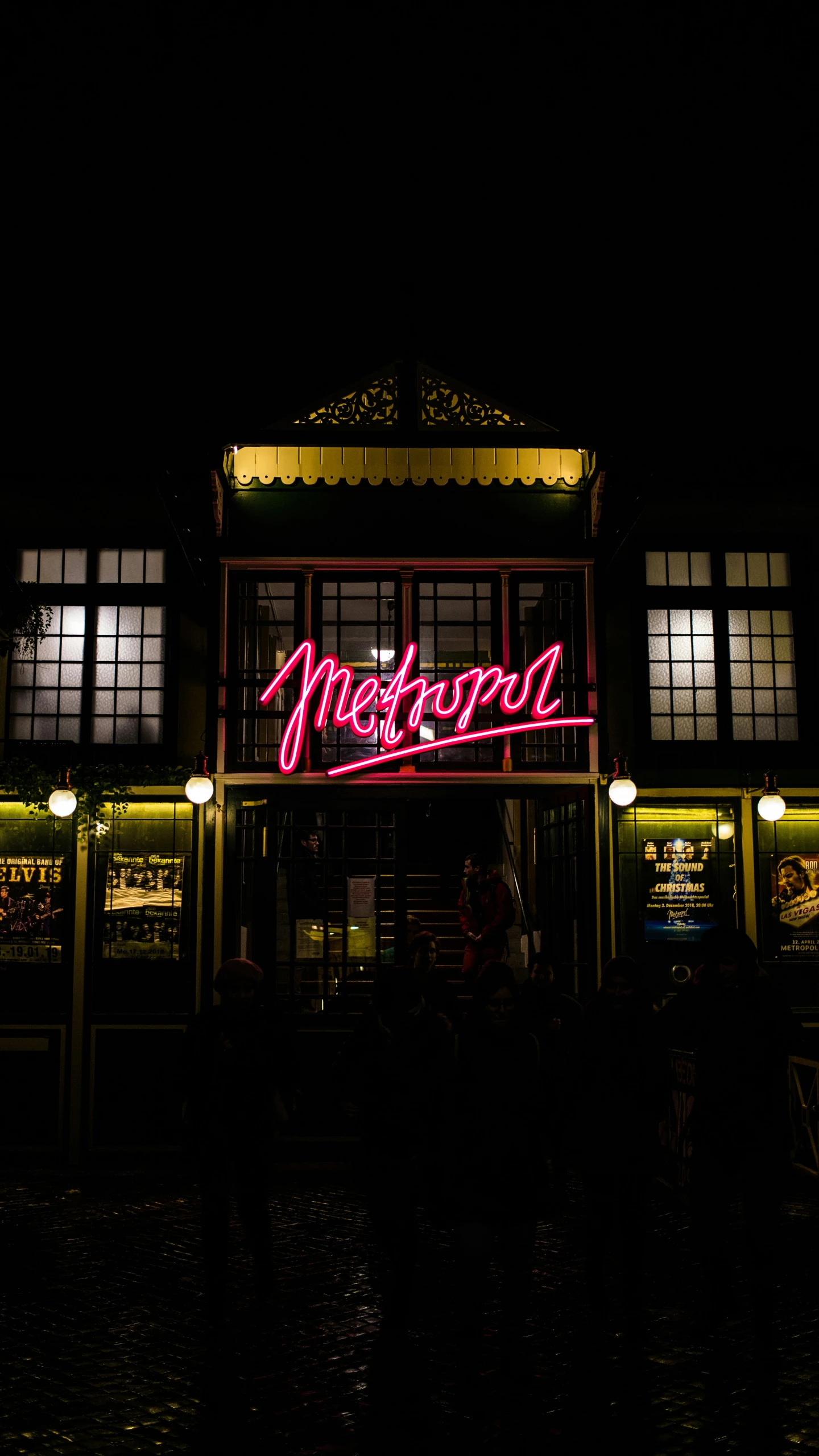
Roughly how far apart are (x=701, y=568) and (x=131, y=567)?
20.8 ft

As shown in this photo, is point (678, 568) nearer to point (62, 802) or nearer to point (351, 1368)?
point (62, 802)

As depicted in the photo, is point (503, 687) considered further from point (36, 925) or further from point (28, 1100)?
point (28, 1100)

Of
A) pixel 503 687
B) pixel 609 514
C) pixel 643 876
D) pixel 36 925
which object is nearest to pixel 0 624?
pixel 36 925

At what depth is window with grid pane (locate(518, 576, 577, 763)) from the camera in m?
13.1

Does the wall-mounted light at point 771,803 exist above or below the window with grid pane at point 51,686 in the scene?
below

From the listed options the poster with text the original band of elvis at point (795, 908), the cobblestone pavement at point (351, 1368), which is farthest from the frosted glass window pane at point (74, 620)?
the poster with text the original band of elvis at point (795, 908)

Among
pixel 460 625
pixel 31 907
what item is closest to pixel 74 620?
pixel 31 907

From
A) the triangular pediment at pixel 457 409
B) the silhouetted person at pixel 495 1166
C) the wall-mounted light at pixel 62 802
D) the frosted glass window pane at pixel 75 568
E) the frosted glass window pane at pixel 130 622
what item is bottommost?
the silhouetted person at pixel 495 1166

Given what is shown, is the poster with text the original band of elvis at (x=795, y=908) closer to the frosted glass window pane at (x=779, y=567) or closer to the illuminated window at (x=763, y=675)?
the illuminated window at (x=763, y=675)

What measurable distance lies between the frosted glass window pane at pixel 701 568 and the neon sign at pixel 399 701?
2041mm

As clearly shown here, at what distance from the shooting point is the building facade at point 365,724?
12445 millimetres

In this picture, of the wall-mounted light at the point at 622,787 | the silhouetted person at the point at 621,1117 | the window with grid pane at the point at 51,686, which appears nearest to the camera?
the silhouetted person at the point at 621,1117

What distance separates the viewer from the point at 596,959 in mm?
12594

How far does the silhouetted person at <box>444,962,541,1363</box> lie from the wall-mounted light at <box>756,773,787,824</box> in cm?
654
